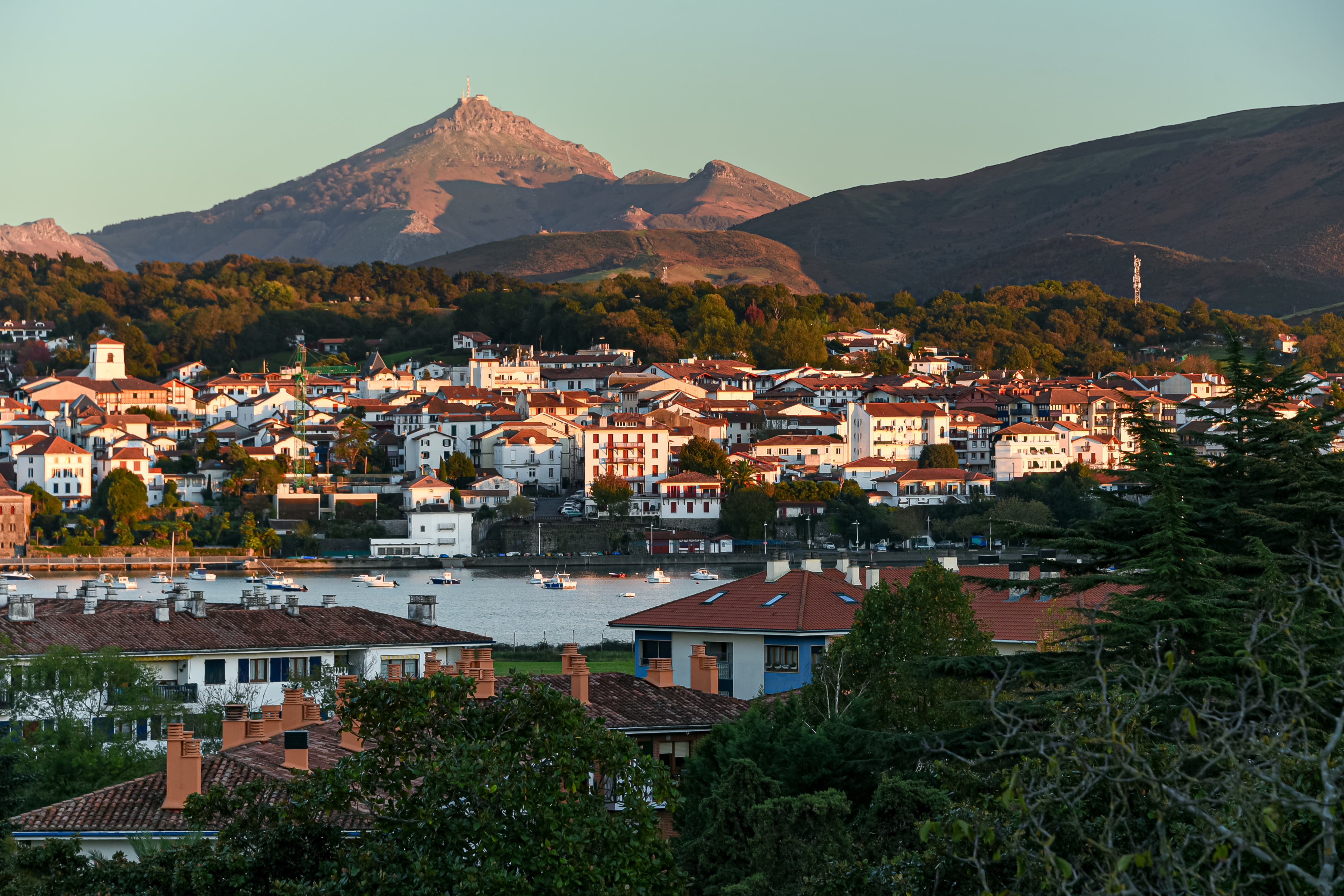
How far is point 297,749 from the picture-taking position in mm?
11797

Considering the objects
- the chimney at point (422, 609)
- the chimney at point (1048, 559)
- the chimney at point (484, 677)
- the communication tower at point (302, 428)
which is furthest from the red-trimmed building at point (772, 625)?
the communication tower at point (302, 428)

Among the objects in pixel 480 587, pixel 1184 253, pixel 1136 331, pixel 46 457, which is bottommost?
pixel 480 587

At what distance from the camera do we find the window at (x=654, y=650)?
2186 cm

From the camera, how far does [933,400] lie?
90812 millimetres

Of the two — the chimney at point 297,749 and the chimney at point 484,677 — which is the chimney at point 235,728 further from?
the chimney at point 484,677

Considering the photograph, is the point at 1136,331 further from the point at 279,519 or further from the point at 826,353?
the point at 279,519

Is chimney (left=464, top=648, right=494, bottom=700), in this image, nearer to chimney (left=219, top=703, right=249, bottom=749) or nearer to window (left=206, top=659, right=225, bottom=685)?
chimney (left=219, top=703, right=249, bottom=749)

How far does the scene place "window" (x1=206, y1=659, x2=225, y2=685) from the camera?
21.0 m

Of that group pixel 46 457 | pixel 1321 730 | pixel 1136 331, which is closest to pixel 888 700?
pixel 1321 730

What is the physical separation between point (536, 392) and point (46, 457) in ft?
86.3

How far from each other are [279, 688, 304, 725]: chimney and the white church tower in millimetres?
93712

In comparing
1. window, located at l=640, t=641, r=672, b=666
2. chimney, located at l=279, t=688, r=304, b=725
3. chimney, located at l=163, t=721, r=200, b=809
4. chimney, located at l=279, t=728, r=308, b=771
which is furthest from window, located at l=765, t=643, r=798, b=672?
chimney, located at l=163, t=721, r=200, b=809

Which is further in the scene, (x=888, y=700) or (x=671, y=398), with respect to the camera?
(x=671, y=398)

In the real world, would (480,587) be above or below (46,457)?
below
